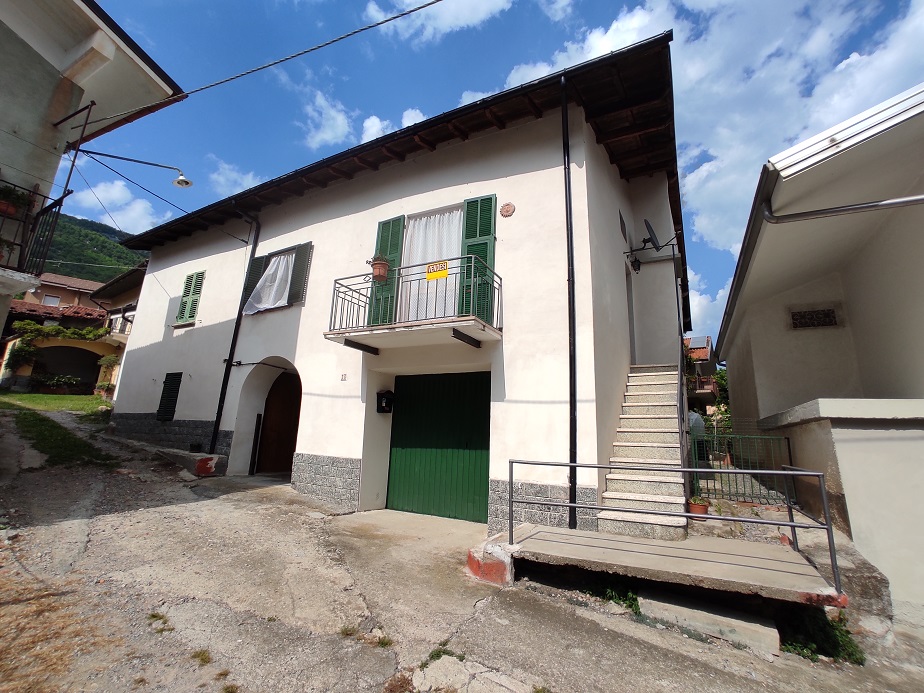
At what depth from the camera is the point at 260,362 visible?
355 inches

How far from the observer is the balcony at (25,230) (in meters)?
5.41

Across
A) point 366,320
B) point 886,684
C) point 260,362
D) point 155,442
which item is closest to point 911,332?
point 886,684

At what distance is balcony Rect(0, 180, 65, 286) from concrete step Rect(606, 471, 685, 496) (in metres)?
8.29

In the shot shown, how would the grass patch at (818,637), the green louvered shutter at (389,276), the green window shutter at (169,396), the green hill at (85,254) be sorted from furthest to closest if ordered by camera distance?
the green hill at (85,254)
the green window shutter at (169,396)
the green louvered shutter at (389,276)
the grass patch at (818,637)

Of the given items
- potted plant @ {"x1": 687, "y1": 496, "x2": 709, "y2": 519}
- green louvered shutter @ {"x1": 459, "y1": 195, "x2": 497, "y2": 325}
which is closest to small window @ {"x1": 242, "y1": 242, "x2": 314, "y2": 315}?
green louvered shutter @ {"x1": 459, "y1": 195, "x2": 497, "y2": 325}

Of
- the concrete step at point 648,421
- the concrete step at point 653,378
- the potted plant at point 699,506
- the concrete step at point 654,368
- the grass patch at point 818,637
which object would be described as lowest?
the grass patch at point 818,637

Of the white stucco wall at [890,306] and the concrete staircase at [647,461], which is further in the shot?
the concrete staircase at [647,461]

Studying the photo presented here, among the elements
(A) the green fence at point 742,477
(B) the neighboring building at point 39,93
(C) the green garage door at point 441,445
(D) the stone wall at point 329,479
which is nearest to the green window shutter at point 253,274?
(B) the neighboring building at point 39,93

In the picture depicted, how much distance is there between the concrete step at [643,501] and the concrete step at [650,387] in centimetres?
229

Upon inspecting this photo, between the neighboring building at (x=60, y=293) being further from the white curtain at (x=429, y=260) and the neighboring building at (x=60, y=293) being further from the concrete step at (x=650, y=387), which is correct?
the concrete step at (x=650, y=387)

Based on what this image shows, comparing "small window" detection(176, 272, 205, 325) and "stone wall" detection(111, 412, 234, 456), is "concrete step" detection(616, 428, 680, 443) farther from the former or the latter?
"small window" detection(176, 272, 205, 325)

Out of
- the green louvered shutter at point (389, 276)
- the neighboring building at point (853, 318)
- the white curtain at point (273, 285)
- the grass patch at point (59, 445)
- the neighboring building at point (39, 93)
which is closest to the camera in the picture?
the neighboring building at point (853, 318)

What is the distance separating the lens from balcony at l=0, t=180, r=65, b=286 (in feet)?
17.7

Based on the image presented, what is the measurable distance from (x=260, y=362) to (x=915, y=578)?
402 inches
